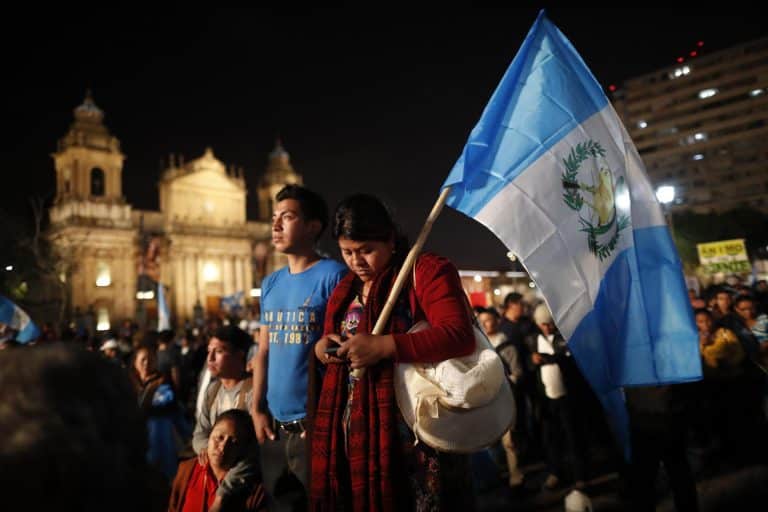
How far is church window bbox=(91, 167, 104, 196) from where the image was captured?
43344mm

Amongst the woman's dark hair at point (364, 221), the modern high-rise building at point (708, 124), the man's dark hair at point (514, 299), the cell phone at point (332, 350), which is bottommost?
the cell phone at point (332, 350)

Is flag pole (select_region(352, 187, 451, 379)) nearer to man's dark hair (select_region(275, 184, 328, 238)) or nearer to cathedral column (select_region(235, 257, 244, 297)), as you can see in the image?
man's dark hair (select_region(275, 184, 328, 238))

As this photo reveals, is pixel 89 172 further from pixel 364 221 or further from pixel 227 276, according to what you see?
pixel 364 221

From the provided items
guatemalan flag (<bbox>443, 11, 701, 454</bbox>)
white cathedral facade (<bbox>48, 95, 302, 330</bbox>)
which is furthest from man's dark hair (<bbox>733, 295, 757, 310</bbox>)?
white cathedral facade (<bbox>48, 95, 302, 330</bbox>)

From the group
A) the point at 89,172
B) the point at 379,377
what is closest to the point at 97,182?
the point at 89,172

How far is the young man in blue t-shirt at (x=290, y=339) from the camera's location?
8.80ft

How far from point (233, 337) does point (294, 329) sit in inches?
49.7

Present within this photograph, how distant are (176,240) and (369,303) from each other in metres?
49.3

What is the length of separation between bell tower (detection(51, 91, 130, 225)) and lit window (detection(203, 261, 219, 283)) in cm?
856

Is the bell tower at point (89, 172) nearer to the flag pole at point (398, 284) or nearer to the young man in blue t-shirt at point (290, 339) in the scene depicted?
the young man in blue t-shirt at point (290, 339)

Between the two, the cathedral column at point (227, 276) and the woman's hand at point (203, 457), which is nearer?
the woman's hand at point (203, 457)

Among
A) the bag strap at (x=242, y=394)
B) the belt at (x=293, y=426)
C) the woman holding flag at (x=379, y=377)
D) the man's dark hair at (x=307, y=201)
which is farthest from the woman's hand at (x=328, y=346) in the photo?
the bag strap at (x=242, y=394)

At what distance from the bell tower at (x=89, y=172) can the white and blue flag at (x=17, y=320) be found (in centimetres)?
3795

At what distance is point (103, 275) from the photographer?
138ft
